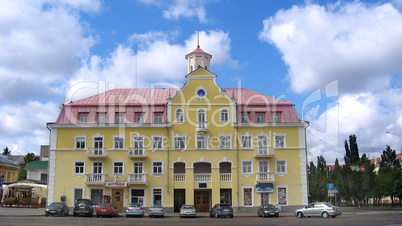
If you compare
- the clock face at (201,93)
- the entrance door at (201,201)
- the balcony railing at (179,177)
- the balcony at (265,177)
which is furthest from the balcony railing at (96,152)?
the balcony at (265,177)

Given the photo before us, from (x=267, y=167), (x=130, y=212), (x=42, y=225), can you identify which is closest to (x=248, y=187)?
(x=267, y=167)

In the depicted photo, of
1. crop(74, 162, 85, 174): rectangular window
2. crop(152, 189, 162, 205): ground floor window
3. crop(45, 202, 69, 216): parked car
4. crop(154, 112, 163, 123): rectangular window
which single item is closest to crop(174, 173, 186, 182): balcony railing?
crop(152, 189, 162, 205): ground floor window

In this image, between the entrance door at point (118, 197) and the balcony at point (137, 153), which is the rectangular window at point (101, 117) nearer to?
the balcony at point (137, 153)

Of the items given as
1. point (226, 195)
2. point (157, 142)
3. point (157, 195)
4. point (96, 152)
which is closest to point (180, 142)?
point (157, 142)

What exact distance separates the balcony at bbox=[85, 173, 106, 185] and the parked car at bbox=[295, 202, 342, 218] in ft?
75.0

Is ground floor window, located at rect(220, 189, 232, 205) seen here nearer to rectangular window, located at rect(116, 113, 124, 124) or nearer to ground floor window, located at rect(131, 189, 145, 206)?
ground floor window, located at rect(131, 189, 145, 206)

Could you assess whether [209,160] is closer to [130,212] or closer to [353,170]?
[130,212]

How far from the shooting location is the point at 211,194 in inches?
1923

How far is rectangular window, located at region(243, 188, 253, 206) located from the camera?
48.0 metres

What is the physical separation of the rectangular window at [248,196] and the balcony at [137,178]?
1204 centimetres

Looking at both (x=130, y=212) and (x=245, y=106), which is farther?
(x=245, y=106)

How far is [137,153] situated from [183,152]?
560 centimetres

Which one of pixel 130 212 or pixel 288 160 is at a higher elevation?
pixel 288 160

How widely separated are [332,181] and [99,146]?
54.0 metres
